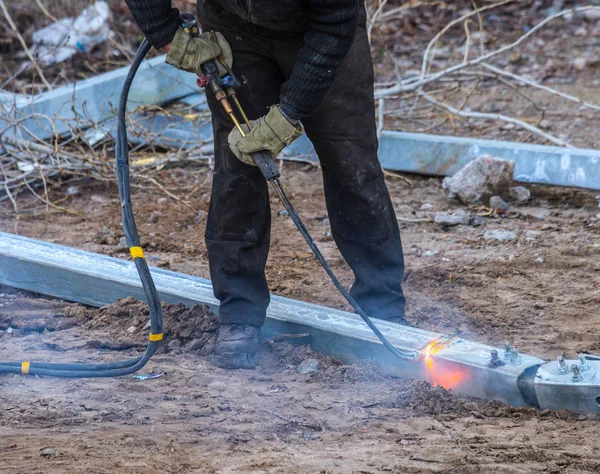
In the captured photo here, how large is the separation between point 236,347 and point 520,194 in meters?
2.52

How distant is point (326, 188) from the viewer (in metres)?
3.55

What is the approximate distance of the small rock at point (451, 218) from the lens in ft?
16.2

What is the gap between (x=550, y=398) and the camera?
9.18 feet

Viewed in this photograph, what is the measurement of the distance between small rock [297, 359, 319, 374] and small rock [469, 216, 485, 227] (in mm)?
1953

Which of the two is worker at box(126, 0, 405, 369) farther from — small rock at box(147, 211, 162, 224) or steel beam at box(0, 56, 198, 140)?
steel beam at box(0, 56, 198, 140)

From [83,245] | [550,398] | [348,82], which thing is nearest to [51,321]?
[83,245]

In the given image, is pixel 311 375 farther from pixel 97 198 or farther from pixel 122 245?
pixel 97 198

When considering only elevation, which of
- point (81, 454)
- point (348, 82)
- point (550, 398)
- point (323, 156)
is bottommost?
point (81, 454)

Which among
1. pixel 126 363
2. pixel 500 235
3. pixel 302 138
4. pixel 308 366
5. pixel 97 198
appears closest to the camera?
pixel 126 363

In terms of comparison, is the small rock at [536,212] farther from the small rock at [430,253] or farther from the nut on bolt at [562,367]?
the nut on bolt at [562,367]

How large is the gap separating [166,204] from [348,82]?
2.45m

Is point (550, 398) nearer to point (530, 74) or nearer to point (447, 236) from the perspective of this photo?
point (447, 236)

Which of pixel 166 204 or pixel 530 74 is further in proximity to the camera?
pixel 530 74

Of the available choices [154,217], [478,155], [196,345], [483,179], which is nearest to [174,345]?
[196,345]
